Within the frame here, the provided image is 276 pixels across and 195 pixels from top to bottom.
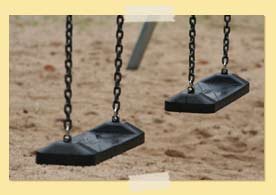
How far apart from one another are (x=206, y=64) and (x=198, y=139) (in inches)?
80.6

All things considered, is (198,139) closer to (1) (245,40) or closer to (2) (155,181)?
(2) (155,181)

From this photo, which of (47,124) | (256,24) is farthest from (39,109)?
(256,24)

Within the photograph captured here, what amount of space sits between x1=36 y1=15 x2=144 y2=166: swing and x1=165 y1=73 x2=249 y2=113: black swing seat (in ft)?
0.70

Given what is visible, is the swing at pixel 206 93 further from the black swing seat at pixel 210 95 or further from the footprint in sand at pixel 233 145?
the footprint in sand at pixel 233 145

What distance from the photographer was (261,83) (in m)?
7.81

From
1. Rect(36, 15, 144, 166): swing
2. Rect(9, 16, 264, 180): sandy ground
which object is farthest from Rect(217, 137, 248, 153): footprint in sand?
Rect(36, 15, 144, 166): swing

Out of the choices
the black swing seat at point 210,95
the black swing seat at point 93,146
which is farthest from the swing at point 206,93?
the black swing seat at point 93,146

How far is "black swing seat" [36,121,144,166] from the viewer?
3152mm

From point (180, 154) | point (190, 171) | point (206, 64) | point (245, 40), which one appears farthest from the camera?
point (245, 40)

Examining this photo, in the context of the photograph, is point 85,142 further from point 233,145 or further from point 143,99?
point 143,99

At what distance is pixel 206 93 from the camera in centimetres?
379

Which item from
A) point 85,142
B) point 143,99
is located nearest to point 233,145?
point 143,99

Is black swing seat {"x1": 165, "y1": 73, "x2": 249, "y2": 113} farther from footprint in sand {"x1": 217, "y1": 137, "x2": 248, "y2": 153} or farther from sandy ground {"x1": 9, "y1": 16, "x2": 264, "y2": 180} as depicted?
footprint in sand {"x1": 217, "y1": 137, "x2": 248, "y2": 153}

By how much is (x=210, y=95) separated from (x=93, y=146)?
67cm
